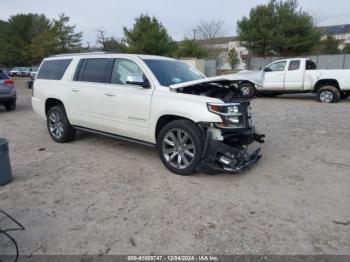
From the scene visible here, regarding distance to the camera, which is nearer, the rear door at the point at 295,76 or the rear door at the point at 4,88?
the rear door at the point at 4,88

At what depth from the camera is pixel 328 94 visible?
12.5 metres

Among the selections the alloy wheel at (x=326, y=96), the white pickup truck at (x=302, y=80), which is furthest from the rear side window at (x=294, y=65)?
the alloy wheel at (x=326, y=96)

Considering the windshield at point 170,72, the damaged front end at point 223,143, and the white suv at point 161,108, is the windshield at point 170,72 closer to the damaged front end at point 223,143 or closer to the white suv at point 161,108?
the white suv at point 161,108

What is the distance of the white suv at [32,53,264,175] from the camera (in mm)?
4316

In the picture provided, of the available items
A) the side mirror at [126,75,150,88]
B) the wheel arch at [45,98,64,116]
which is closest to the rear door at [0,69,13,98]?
the wheel arch at [45,98,64,116]

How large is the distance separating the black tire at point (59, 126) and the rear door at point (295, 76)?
33.5 ft

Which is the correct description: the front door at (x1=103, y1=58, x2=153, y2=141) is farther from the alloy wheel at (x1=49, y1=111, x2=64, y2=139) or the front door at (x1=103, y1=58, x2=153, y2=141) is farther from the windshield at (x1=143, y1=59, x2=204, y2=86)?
the alloy wheel at (x1=49, y1=111, x2=64, y2=139)

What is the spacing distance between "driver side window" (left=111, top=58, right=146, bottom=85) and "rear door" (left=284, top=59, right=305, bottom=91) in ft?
32.8

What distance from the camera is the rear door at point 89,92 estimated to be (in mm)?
5557

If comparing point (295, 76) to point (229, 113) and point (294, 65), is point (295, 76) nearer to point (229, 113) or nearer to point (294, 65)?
point (294, 65)

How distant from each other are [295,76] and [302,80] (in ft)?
1.12

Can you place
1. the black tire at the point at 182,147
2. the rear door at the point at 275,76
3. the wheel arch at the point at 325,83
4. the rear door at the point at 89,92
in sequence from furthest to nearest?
the rear door at the point at 275,76 → the wheel arch at the point at 325,83 → the rear door at the point at 89,92 → the black tire at the point at 182,147

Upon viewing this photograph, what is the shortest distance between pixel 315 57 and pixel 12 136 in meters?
26.5

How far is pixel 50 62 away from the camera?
6.80 meters
